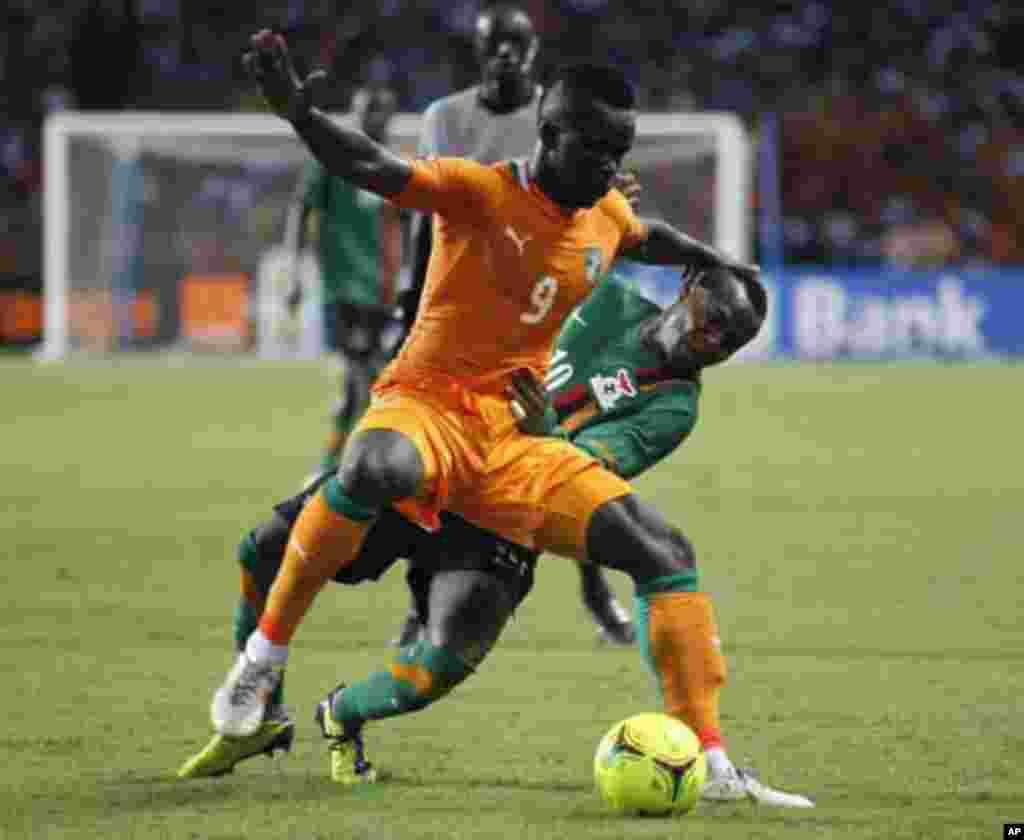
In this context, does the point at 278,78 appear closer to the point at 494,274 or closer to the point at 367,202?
the point at 494,274

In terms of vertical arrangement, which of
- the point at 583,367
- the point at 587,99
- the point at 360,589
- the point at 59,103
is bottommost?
the point at 360,589

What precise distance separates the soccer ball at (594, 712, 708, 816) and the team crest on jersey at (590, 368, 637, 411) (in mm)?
1347

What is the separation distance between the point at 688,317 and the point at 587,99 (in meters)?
1.07

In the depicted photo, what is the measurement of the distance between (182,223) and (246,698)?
21193 mm

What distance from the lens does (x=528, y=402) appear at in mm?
5711

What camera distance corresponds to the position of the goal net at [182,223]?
2595 centimetres

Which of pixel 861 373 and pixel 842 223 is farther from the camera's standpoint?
pixel 842 223

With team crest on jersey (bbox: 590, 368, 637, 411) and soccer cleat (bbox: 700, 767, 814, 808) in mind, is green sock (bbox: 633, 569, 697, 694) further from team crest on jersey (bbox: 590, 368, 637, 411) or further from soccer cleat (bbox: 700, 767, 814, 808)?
team crest on jersey (bbox: 590, 368, 637, 411)

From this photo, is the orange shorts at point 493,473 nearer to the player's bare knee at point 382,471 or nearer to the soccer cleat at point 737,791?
the player's bare knee at point 382,471

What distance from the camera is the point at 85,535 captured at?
37.7ft

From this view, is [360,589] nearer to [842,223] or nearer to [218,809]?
[218,809]

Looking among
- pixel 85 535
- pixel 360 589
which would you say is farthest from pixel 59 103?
pixel 360 589

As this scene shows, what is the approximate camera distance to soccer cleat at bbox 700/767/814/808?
5.49 metres

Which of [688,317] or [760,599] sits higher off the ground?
[688,317]
